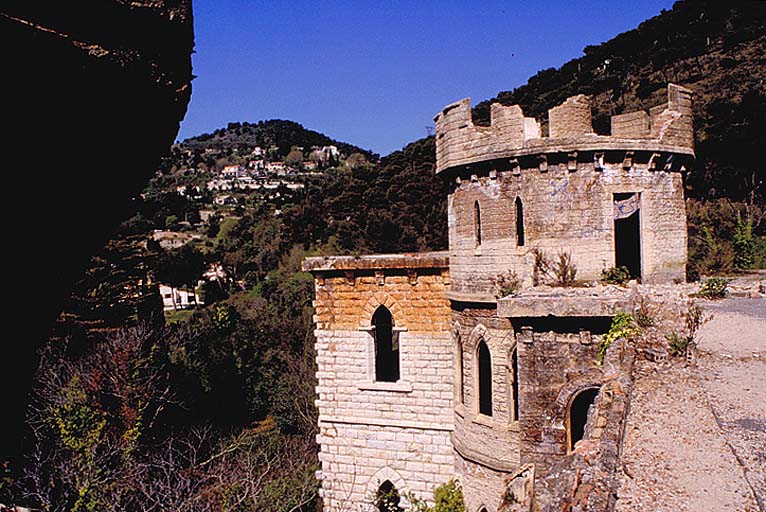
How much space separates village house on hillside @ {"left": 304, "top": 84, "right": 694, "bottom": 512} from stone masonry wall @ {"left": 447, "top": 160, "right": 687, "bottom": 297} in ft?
0.09


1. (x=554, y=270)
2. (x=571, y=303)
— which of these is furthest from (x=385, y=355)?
(x=571, y=303)

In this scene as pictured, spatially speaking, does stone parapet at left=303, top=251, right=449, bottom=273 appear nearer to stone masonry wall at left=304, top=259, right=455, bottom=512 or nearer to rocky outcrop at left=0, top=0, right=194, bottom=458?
stone masonry wall at left=304, top=259, right=455, bottom=512

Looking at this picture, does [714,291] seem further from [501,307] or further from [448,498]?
[448,498]

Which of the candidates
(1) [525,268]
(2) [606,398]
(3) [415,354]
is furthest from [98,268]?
(2) [606,398]

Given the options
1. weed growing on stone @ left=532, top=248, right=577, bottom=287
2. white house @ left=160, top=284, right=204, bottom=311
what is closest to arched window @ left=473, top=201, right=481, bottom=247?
weed growing on stone @ left=532, top=248, right=577, bottom=287

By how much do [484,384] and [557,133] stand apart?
5403 mm

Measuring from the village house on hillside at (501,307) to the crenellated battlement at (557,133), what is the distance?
0.10ft

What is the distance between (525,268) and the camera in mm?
10820

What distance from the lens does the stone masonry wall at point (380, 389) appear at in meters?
13.0

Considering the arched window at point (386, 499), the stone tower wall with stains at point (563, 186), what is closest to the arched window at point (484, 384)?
the stone tower wall with stains at point (563, 186)

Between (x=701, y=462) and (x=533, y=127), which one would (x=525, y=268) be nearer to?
(x=533, y=127)

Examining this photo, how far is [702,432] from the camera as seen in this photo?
412cm

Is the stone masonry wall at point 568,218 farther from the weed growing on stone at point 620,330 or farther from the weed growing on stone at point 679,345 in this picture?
the weed growing on stone at point 679,345

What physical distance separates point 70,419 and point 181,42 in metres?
18.7
